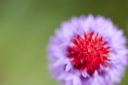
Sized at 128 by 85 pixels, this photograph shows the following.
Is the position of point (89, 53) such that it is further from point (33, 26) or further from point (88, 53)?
point (33, 26)

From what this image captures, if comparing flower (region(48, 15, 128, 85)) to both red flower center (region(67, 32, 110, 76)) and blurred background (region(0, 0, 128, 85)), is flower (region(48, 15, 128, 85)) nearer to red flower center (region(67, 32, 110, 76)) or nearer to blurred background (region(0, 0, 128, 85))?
red flower center (region(67, 32, 110, 76))

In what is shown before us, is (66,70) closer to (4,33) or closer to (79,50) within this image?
(79,50)

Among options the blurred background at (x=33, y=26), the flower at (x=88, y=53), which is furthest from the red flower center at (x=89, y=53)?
→ the blurred background at (x=33, y=26)

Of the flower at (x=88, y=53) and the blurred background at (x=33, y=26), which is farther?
the blurred background at (x=33, y=26)

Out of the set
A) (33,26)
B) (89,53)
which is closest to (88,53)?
(89,53)

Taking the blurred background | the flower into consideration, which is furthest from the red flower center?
the blurred background

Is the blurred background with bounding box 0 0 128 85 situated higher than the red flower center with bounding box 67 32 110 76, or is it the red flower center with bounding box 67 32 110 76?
the blurred background with bounding box 0 0 128 85

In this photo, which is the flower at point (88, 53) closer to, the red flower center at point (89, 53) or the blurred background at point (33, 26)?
the red flower center at point (89, 53)

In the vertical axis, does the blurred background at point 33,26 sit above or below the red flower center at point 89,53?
above
